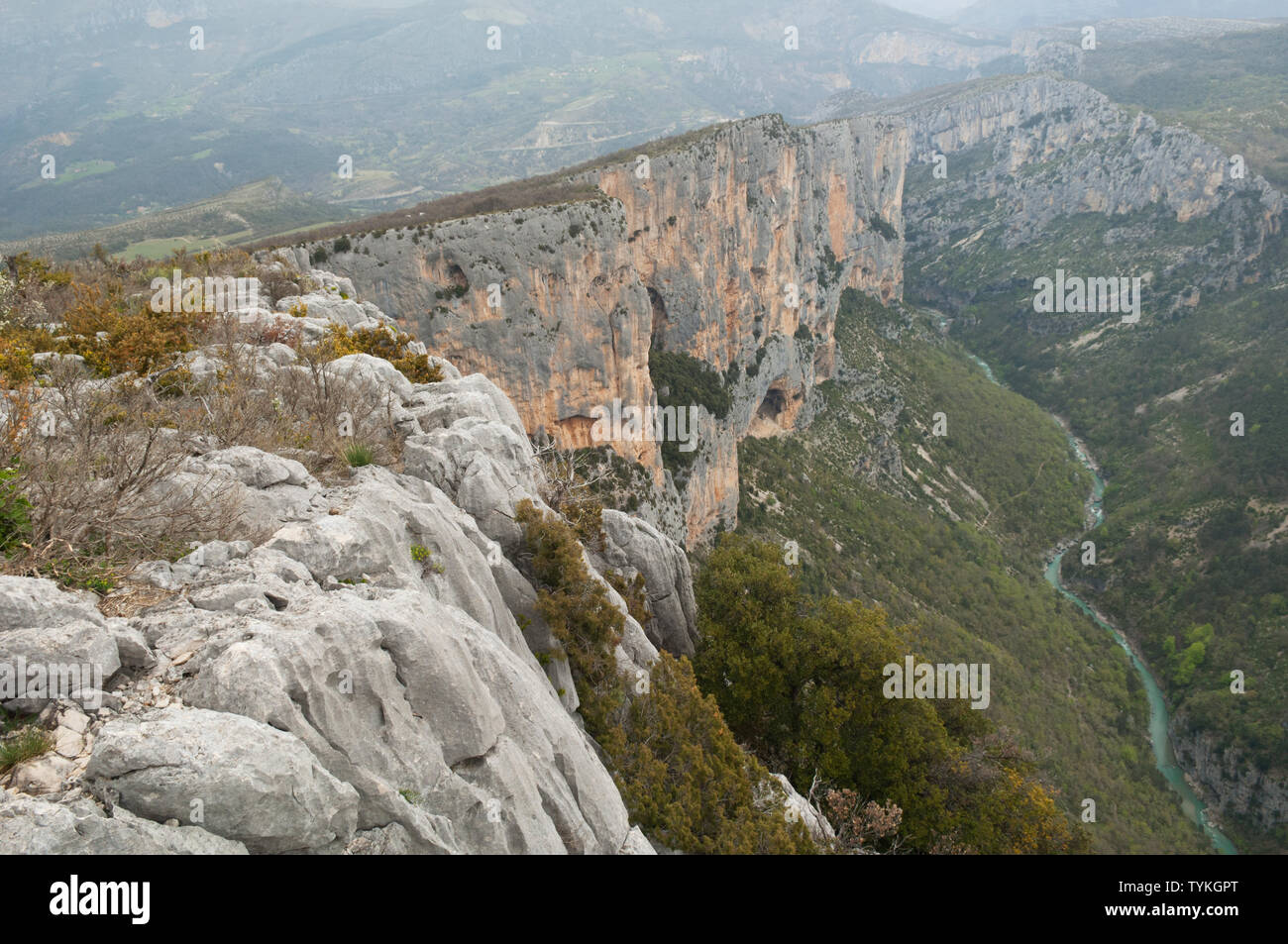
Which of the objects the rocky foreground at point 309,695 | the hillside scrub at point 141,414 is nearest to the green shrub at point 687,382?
the hillside scrub at point 141,414

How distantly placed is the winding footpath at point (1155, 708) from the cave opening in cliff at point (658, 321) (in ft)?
158

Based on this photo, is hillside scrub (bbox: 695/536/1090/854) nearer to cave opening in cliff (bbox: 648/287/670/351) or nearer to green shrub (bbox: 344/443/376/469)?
green shrub (bbox: 344/443/376/469)

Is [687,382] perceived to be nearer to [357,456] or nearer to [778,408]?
[778,408]

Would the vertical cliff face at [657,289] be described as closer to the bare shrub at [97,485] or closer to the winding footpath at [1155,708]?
the bare shrub at [97,485]

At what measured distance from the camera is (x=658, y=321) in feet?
186

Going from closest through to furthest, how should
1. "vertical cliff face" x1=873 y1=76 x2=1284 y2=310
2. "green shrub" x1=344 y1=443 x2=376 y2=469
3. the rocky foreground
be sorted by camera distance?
the rocky foreground → "green shrub" x1=344 y1=443 x2=376 y2=469 → "vertical cliff face" x1=873 y1=76 x2=1284 y2=310

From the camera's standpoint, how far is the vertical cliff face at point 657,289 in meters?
37.3

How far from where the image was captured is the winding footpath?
52.1 meters

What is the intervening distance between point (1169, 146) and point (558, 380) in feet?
458

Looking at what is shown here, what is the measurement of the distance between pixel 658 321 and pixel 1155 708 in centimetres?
5483

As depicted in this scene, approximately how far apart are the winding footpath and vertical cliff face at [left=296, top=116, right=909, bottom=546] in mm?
33681

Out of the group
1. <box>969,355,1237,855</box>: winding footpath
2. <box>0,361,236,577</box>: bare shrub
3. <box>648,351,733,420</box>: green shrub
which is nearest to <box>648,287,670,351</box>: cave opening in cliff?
<box>648,351,733,420</box>: green shrub

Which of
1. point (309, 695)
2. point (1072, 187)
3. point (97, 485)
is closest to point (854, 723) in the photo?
point (309, 695)
